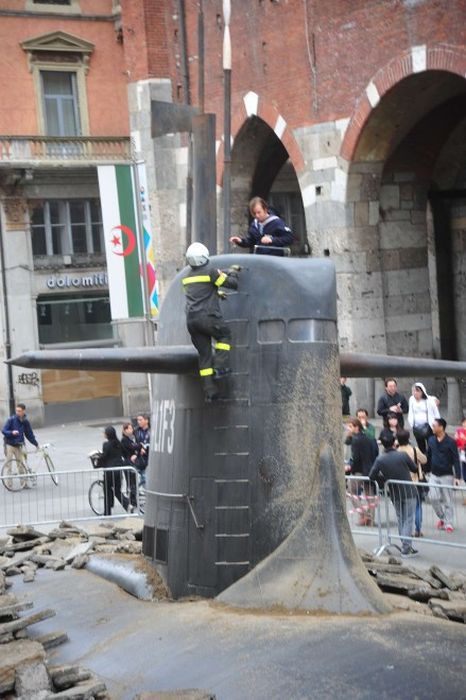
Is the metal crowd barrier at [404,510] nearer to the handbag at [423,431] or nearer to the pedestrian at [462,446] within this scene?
the pedestrian at [462,446]

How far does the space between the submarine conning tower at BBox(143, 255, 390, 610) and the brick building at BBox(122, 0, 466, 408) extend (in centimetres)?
1592

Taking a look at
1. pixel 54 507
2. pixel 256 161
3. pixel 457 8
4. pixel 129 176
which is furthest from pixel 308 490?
pixel 256 161

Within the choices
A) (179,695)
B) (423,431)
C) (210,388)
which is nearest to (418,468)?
(423,431)

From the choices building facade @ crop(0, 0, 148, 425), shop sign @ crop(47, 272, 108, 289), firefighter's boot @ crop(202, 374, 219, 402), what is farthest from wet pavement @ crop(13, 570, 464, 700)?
shop sign @ crop(47, 272, 108, 289)

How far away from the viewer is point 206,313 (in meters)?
11.4

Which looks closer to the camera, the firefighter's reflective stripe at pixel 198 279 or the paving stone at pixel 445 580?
the firefighter's reflective stripe at pixel 198 279

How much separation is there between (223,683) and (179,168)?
96.3 ft

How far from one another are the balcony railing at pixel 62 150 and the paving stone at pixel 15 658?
3084cm

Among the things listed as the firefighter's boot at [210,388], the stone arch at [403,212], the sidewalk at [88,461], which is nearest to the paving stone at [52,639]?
the firefighter's boot at [210,388]

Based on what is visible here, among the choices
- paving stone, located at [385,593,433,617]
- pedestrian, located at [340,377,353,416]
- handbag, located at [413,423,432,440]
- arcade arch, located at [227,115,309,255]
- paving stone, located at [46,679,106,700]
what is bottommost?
paving stone, located at [46,679,106,700]

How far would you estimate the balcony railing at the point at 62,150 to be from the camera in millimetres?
41000

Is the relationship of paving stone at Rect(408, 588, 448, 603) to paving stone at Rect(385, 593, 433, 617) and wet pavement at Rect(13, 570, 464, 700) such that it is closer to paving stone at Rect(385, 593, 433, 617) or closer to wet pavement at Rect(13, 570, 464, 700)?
paving stone at Rect(385, 593, 433, 617)

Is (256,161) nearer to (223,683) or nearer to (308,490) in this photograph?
(308,490)

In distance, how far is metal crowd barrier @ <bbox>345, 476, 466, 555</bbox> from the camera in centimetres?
1856
